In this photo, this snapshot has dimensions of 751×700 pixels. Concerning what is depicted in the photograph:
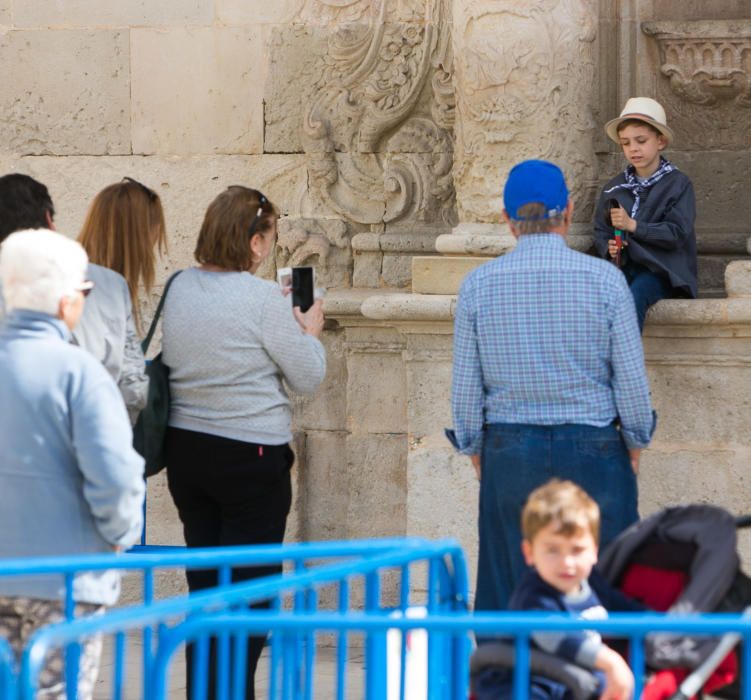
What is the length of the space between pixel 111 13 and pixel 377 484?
90.0 inches

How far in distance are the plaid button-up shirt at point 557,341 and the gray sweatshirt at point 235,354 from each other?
0.60m

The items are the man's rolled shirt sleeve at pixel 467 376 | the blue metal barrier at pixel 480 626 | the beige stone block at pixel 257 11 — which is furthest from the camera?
the beige stone block at pixel 257 11

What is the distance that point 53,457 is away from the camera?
4426 mm

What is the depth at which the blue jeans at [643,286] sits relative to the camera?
668 centimetres

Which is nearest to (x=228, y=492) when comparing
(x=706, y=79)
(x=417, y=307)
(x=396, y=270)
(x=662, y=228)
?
(x=417, y=307)

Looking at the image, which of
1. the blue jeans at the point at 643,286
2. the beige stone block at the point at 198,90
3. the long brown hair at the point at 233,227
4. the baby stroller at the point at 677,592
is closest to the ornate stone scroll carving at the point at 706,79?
the blue jeans at the point at 643,286

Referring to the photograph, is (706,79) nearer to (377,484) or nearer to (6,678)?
(377,484)

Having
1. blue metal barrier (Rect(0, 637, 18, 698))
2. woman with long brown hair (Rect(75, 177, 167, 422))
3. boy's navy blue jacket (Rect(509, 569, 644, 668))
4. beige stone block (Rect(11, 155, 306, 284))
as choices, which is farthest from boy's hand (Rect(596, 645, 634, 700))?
beige stone block (Rect(11, 155, 306, 284))

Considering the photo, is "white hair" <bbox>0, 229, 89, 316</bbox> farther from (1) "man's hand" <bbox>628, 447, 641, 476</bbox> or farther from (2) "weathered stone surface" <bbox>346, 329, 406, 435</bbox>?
(2) "weathered stone surface" <bbox>346, 329, 406, 435</bbox>

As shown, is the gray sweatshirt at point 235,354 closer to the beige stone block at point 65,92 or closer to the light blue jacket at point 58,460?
the light blue jacket at point 58,460

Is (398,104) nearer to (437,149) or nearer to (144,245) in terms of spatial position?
(437,149)

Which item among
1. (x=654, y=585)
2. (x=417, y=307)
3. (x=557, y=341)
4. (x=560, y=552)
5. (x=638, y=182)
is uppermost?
(x=638, y=182)

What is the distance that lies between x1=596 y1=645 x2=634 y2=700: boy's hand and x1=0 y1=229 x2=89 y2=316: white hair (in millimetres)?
1540

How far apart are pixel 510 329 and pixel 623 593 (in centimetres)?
129
